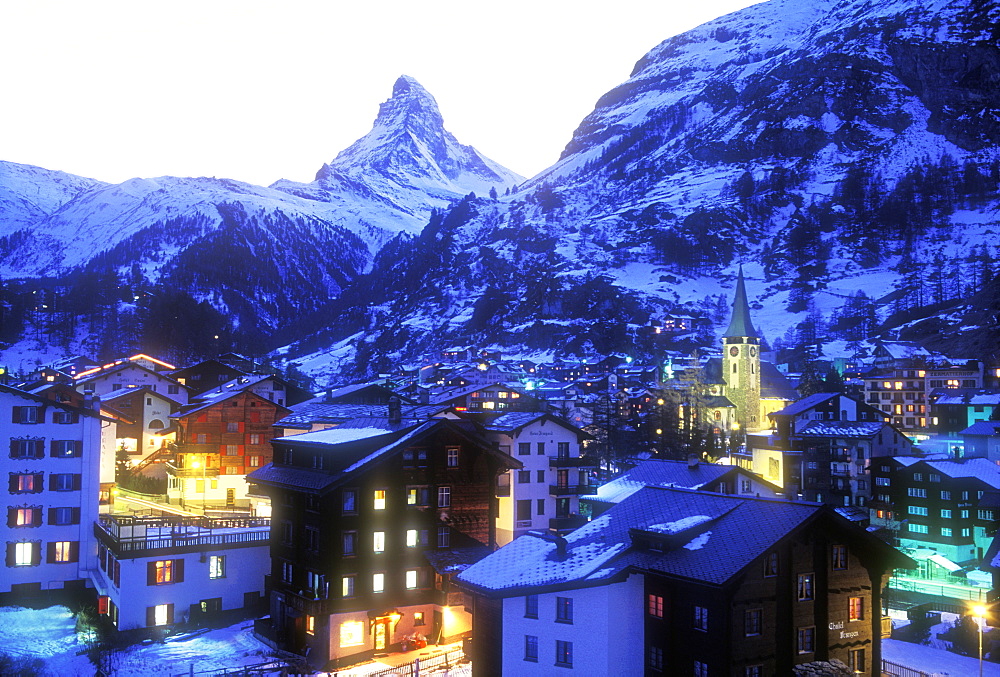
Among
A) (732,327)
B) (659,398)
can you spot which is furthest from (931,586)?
(732,327)

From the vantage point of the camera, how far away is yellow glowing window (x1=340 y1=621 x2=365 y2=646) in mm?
42656

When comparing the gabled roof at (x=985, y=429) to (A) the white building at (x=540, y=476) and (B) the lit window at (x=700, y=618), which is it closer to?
(A) the white building at (x=540, y=476)

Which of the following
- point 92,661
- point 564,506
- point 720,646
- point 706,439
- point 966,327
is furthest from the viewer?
point 966,327

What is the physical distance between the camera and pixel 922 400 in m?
148

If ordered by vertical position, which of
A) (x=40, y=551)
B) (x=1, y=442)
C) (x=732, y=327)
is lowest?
(x=40, y=551)

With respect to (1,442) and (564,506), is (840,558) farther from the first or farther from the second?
(1,442)

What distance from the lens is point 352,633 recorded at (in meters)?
42.9

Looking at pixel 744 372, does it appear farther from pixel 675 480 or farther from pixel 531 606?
pixel 531 606

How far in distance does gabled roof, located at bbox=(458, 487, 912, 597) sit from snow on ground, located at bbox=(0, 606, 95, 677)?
18.6 m

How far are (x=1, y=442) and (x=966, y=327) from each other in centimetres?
19627

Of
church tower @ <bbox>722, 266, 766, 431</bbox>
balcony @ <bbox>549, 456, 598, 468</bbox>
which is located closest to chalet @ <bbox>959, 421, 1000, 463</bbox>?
balcony @ <bbox>549, 456, 598, 468</bbox>

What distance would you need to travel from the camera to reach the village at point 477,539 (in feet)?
109

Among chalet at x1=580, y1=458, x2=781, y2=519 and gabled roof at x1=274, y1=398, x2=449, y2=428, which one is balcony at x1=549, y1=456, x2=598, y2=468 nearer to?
chalet at x1=580, y1=458, x2=781, y2=519

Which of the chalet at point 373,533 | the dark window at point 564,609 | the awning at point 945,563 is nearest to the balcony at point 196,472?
the chalet at point 373,533
